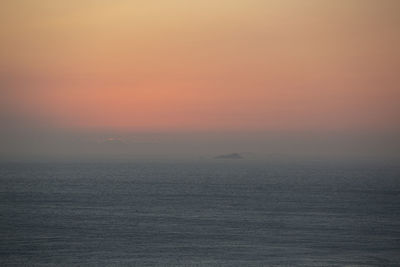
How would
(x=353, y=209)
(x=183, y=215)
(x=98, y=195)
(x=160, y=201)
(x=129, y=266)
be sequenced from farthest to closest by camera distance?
(x=98, y=195) → (x=160, y=201) → (x=353, y=209) → (x=183, y=215) → (x=129, y=266)

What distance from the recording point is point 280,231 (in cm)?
6141

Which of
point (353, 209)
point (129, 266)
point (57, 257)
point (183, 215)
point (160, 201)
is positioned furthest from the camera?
point (160, 201)

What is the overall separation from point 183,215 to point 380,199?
46632mm

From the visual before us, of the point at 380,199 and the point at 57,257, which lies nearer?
the point at 57,257

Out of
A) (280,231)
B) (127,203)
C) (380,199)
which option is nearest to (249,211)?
(280,231)

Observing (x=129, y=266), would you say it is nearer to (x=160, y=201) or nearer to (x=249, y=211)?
(x=249, y=211)

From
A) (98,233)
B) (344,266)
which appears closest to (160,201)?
(98,233)

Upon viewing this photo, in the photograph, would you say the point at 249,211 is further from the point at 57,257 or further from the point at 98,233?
the point at 57,257

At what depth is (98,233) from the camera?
59594 millimetres

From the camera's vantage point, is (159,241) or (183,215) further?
(183,215)

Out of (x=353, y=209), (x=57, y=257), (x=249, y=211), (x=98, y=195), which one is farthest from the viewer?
(x=98, y=195)

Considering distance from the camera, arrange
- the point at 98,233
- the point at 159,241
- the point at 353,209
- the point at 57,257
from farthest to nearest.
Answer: the point at 353,209 < the point at 98,233 < the point at 159,241 < the point at 57,257

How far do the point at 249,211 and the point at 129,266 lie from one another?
40.0m

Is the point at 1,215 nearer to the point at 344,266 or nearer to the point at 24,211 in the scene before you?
the point at 24,211
